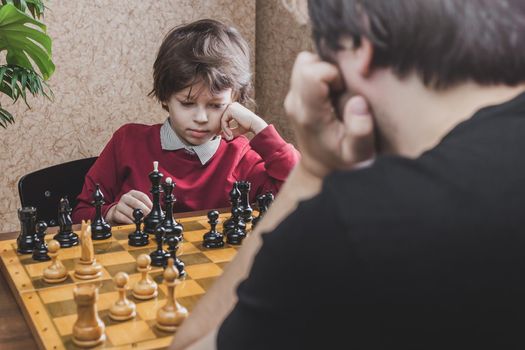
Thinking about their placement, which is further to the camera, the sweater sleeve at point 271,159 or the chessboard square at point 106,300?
the sweater sleeve at point 271,159

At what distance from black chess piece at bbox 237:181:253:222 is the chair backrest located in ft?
2.39

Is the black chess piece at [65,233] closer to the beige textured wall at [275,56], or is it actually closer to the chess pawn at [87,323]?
the chess pawn at [87,323]

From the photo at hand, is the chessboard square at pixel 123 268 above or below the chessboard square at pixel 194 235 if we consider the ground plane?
above

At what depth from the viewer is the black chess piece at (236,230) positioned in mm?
1827

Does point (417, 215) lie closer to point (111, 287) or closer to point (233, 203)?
point (111, 287)

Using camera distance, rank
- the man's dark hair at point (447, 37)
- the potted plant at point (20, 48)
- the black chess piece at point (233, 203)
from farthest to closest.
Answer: the potted plant at point (20, 48) → the black chess piece at point (233, 203) → the man's dark hair at point (447, 37)

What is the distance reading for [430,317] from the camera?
66 cm

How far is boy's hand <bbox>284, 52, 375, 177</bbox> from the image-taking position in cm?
93

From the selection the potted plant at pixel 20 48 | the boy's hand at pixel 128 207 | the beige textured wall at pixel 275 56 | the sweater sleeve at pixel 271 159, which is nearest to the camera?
the boy's hand at pixel 128 207

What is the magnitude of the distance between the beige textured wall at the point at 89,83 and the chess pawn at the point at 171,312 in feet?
7.29

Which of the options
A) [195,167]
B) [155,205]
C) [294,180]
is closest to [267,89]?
[195,167]

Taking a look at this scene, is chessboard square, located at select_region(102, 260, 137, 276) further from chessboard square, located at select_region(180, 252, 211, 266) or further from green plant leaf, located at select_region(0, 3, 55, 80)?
green plant leaf, located at select_region(0, 3, 55, 80)

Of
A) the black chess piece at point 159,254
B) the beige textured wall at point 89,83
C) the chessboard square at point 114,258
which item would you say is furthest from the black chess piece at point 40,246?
the beige textured wall at point 89,83

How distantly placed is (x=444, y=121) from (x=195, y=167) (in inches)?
67.5
